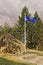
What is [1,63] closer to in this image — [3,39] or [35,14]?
[3,39]

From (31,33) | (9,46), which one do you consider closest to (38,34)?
(31,33)

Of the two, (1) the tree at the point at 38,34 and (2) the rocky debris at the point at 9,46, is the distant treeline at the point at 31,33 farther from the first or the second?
(2) the rocky debris at the point at 9,46

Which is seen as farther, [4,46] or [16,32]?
[16,32]

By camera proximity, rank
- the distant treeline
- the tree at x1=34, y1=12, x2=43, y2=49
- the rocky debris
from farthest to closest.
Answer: the tree at x1=34, y1=12, x2=43, y2=49, the distant treeline, the rocky debris

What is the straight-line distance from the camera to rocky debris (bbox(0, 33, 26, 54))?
1602cm

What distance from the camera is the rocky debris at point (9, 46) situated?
16016 mm

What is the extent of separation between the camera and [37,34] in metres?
43.2

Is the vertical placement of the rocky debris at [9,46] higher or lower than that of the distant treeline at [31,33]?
lower

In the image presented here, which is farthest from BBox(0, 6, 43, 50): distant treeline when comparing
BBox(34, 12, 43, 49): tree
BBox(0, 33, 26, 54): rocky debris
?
BBox(0, 33, 26, 54): rocky debris

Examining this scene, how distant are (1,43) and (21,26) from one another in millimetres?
32860

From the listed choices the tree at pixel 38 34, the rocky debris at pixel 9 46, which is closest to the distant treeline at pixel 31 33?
the tree at pixel 38 34

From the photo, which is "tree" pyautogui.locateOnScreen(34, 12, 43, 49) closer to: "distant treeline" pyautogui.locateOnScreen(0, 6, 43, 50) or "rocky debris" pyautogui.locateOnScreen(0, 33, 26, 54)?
"distant treeline" pyautogui.locateOnScreen(0, 6, 43, 50)

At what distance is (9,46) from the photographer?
53.1 feet

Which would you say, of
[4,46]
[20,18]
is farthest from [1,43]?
[20,18]
